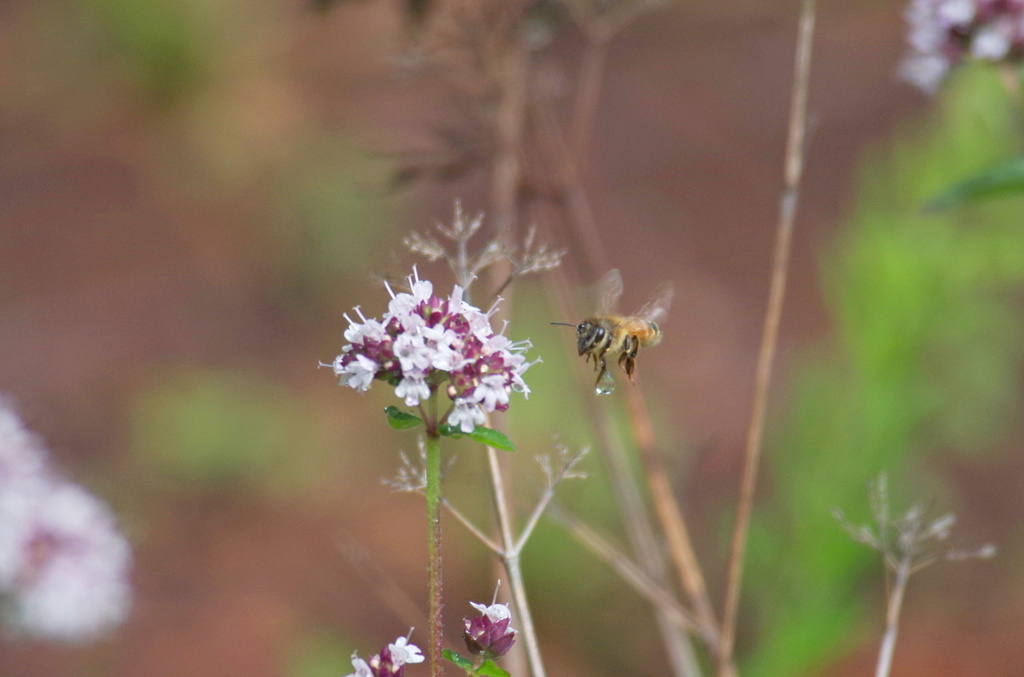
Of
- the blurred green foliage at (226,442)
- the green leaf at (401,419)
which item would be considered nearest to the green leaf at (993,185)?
the green leaf at (401,419)

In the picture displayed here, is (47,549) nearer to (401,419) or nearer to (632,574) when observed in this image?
(632,574)

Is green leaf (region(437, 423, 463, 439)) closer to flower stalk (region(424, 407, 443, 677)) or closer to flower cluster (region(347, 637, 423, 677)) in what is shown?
flower stalk (region(424, 407, 443, 677))

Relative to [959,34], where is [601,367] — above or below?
below

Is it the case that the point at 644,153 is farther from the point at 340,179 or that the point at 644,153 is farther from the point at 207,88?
the point at 207,88

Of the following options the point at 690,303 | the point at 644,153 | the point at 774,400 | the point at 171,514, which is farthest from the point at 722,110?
the point at 171,514

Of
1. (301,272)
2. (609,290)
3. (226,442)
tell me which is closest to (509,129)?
(609,290)

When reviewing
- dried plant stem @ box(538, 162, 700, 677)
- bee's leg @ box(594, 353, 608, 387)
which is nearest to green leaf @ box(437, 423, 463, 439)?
bee's leg @ box(594, 353, 608, 387)

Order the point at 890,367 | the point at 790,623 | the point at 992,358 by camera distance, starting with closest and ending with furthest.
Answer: the point at 790,623 < the point at 890,367 < the point at 992,358
